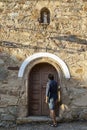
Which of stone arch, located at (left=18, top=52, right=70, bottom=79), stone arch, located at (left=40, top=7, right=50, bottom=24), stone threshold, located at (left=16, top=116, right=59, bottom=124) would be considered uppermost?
stone arch, located at (left=40, top=7, right=50, bottom=24)

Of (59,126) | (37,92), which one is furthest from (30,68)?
(59,126)

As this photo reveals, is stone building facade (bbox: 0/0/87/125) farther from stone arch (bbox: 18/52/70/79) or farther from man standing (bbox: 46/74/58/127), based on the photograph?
man standing (bbox: 46/74/58/127)

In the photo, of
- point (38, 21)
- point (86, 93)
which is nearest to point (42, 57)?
point (38, 21)

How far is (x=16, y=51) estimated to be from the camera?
366 inches

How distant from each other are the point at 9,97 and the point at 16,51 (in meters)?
1.34

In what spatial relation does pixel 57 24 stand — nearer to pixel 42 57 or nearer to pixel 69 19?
pixel 69 19

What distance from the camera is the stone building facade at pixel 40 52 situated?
9.20 metres

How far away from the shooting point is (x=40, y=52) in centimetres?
930

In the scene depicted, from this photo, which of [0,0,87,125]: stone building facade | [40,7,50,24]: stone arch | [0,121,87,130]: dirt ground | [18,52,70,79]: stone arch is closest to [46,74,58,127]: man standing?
[0,121,87,130]: dirt ground

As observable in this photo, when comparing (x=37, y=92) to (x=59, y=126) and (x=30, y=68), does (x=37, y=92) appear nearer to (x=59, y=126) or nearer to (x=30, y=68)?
(x=30, y=68)

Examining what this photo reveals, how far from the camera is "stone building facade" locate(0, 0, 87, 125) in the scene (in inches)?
362

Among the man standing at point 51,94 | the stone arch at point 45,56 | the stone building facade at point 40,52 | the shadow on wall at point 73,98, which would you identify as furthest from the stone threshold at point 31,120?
the stone arch at point 45,56

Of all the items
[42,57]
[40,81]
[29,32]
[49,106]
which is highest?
[29,32]

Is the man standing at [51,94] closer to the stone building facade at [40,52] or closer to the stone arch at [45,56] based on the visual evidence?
the stone building facade at [40,52]
